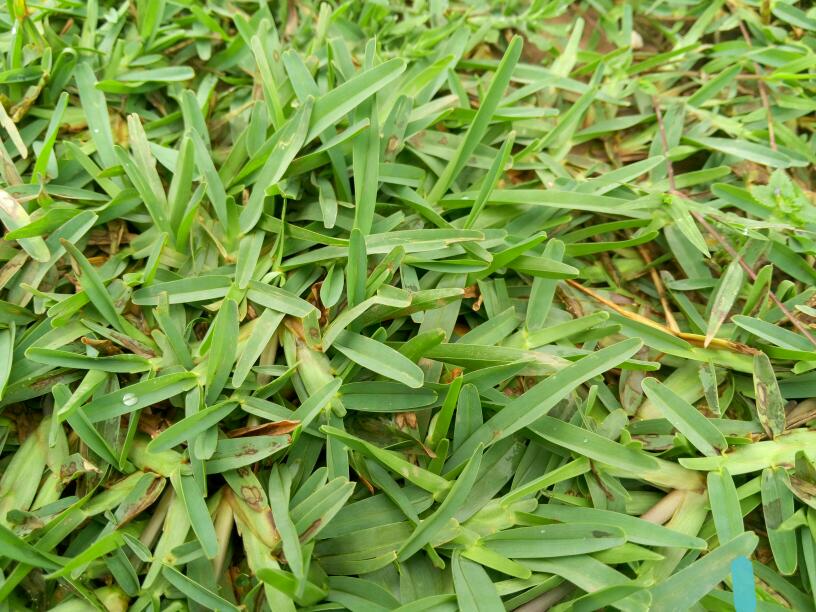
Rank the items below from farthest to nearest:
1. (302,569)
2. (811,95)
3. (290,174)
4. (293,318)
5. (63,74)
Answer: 1. (811,95)
2. (63,74)
3. (290,174)
4. (293,318)
5. (302,569)

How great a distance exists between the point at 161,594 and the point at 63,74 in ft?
3.52

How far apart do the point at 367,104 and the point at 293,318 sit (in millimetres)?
440

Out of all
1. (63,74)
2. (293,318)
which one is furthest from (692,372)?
(63,74)

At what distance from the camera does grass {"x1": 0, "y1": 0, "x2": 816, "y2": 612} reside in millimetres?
1044

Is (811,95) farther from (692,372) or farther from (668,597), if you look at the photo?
(668,597)

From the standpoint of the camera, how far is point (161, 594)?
1029 mm

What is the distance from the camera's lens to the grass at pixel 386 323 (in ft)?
3.43

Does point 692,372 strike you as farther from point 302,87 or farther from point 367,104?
point 302,87

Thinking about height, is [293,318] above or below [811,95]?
below

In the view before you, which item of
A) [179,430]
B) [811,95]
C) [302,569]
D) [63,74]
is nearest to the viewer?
[302,569]

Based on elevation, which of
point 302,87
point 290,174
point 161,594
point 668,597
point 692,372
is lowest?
point 161,594

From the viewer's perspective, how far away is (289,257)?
1285mm

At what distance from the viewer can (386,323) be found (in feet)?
4.03

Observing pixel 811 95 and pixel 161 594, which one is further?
pixel 811 95
